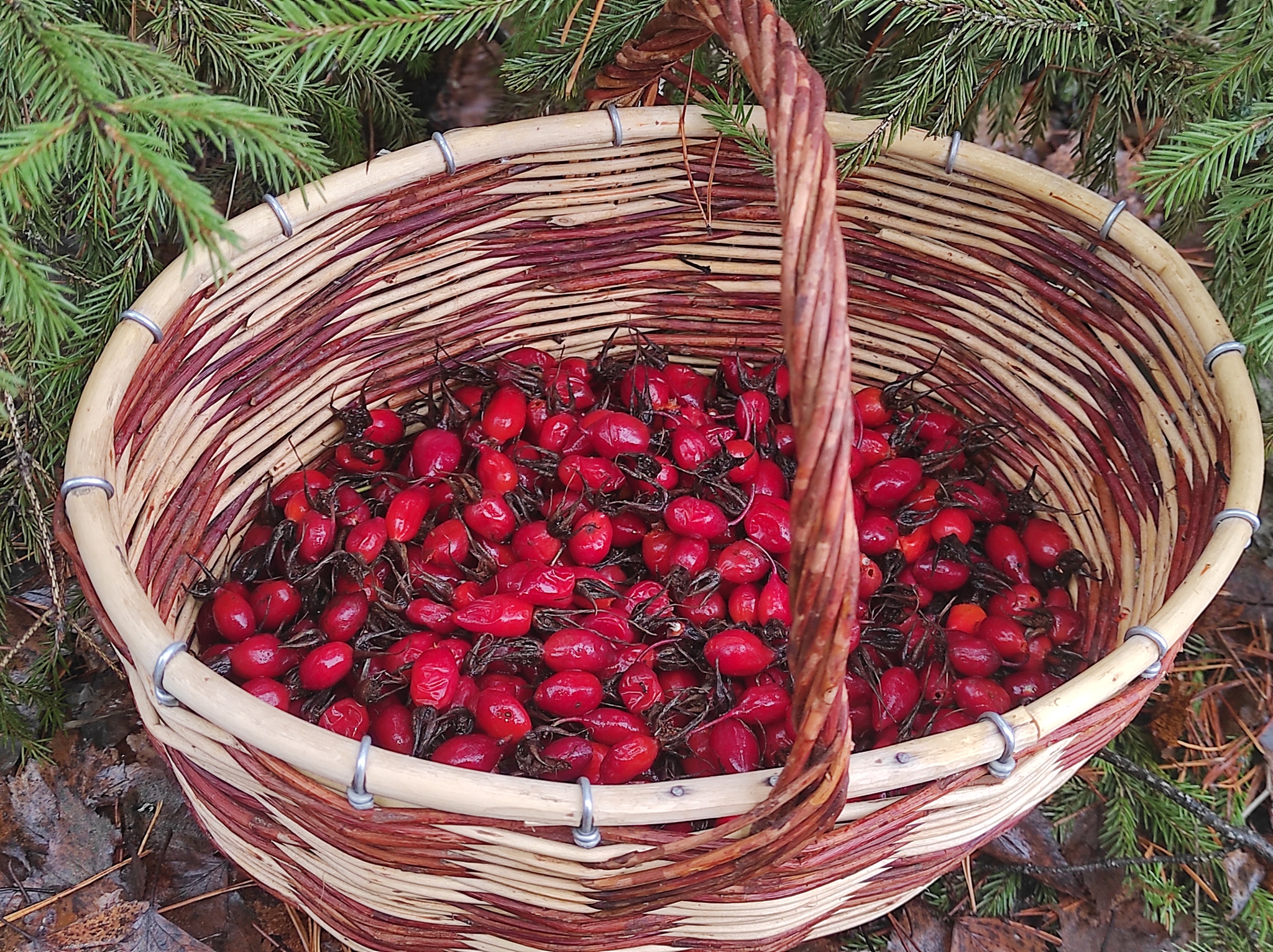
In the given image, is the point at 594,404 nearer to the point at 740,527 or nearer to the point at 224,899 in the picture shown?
the point at 740,527

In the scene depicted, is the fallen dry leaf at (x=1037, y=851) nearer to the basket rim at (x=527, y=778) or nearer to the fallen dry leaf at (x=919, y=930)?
the fallen dry leaf at (x=919, y=930)

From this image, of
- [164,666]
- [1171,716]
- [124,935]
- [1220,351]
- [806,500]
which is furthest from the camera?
[1171,716]

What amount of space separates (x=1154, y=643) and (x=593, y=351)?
910mm

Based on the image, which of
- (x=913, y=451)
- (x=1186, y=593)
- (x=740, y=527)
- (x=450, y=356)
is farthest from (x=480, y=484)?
(x=1186, y=593)

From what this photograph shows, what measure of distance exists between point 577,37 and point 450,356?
464 mm

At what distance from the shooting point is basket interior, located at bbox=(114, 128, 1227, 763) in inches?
47.5

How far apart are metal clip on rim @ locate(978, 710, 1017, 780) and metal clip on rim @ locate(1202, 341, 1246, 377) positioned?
1.73 feet

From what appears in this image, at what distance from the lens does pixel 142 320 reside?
1058 mm

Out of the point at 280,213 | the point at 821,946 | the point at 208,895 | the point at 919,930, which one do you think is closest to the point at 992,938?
the point at 919,930

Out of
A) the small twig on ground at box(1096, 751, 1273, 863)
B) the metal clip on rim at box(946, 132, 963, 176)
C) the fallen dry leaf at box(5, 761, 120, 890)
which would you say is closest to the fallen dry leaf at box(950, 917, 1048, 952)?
the small twig on ground at box(1096, 751, 1273, 863)

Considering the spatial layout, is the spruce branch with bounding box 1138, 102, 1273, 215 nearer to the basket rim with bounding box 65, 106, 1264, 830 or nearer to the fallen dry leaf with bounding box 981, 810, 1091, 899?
the basket rim with bounding box 65, 106, 1264, 830

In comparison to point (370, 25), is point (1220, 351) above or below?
below

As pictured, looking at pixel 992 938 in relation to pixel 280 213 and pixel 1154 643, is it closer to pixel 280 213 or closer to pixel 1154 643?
pixel 1154 643

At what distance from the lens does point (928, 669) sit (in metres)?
1.25
